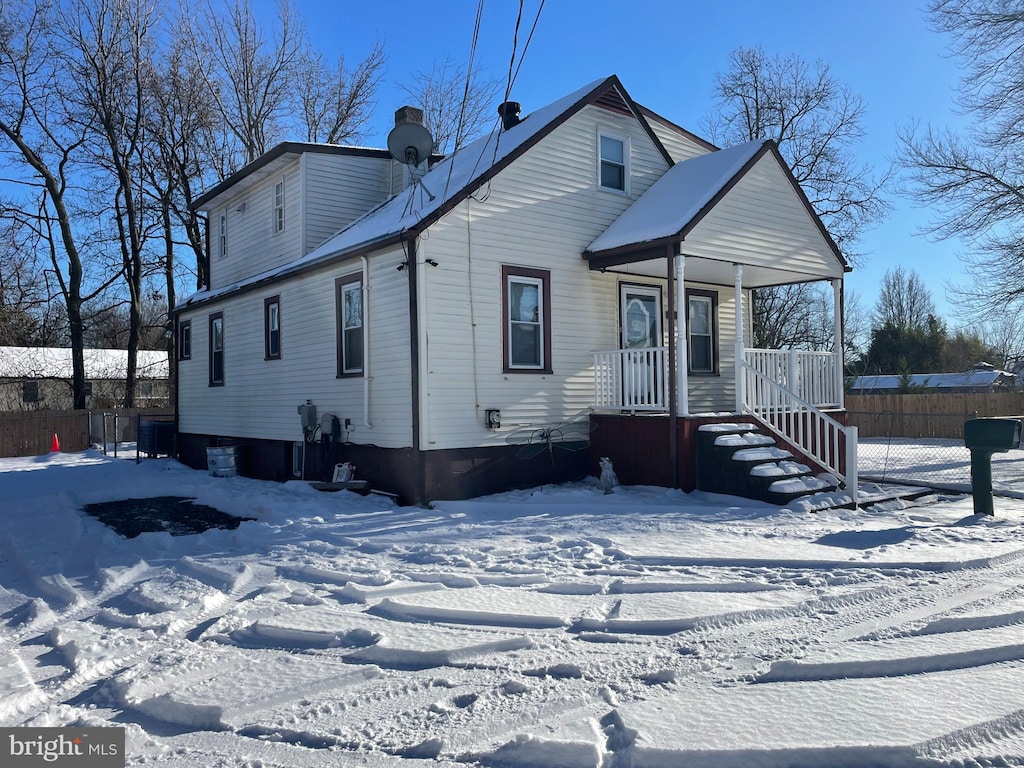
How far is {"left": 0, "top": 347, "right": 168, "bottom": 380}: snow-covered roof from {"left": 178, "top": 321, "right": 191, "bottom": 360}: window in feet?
50.7

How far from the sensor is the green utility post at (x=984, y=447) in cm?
902

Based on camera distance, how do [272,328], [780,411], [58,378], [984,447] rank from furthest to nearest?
[58,378] → [272,328] → [780,411] → [984,447]

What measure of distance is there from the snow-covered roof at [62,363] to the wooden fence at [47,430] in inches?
306

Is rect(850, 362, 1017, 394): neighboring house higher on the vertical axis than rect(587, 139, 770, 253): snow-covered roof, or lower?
lower

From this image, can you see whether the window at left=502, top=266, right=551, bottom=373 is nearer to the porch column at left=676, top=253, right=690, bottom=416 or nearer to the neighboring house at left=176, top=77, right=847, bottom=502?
the neighboring house at left=176, top=77, right=847, bottom=502

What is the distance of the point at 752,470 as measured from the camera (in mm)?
10250

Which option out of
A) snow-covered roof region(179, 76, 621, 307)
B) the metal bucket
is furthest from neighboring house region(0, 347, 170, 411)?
snow-covered roof region(179, 76, 621, 307)

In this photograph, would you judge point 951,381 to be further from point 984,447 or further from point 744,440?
point 984,447

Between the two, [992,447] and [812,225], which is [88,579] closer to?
[992,447]

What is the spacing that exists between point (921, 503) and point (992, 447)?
166cm

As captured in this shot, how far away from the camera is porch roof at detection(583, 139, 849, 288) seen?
37.3 feet

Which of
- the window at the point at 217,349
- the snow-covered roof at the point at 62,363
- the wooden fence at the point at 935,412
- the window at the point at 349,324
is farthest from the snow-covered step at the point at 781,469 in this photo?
the snow-covered roof at the point at 62,363

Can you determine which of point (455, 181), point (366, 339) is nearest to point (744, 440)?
point (366, 339)

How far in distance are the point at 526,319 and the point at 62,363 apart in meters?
37.3
